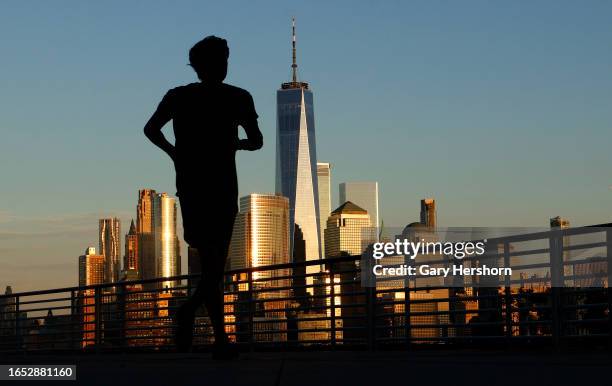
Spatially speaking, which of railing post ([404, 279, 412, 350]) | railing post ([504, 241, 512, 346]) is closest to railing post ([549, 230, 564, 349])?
railing post ([504, 241, 512, 346])

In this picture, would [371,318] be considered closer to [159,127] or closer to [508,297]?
[508,297]

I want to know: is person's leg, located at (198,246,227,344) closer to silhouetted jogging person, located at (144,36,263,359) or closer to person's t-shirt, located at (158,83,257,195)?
silhouetted jogging person, located at (144,36,263,359)

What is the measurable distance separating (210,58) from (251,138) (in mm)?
527

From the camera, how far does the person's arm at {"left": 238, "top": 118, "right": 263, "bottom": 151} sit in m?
6.62

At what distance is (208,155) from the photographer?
21.1ft

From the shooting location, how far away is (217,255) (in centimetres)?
646

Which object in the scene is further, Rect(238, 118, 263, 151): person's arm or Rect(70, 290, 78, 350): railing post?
Rect(70, 290, 78, 350): railing post

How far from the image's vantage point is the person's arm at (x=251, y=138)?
6625mm

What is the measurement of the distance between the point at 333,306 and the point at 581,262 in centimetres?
321

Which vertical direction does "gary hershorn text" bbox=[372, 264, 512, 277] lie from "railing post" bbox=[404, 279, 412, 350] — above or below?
above

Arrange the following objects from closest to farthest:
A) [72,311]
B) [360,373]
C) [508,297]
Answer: [360,373] → [508,297] → [72,311]

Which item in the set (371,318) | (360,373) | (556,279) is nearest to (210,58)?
(360,373)
